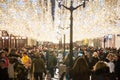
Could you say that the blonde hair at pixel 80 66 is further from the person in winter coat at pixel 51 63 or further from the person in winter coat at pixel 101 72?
the person in winter coat at pixel 51 63

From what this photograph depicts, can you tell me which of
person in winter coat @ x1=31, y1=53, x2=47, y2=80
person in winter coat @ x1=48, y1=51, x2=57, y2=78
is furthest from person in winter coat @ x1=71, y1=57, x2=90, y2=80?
person in winter coat @ x1=48, y1=51, x2=57, y2=78

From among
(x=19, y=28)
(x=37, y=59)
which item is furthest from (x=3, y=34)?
(x=37, y=59)

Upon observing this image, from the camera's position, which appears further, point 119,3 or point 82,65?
point 119,3

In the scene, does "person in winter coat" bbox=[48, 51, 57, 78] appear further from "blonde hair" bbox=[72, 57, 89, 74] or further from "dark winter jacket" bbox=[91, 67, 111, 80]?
"dark winter jacket" bbox=[91, 67, 111, 80]

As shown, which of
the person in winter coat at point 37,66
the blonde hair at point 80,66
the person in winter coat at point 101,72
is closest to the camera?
the person in winter coat at point 101,72

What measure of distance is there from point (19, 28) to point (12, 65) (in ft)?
92.0

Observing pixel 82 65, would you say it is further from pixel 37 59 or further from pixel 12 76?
pixel 37 59

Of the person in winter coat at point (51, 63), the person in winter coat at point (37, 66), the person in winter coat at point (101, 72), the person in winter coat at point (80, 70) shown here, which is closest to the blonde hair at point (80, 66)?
the person in winter coat at point (80, 70)

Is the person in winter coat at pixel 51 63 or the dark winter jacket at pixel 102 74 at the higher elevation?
the dark winter jacket at pixel 102 74

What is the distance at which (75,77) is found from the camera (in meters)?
12.5

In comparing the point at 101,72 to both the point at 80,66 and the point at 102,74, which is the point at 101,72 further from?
the point at 80,66

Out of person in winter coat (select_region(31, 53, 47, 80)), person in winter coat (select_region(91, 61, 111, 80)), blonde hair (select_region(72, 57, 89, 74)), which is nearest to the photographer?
person in winter coat (select_region(91, 61, 111, 80))

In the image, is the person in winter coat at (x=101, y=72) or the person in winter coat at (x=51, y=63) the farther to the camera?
the person in winter coat at (x=51, y=63)

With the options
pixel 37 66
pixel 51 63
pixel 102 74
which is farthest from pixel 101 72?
pixel 51 63
